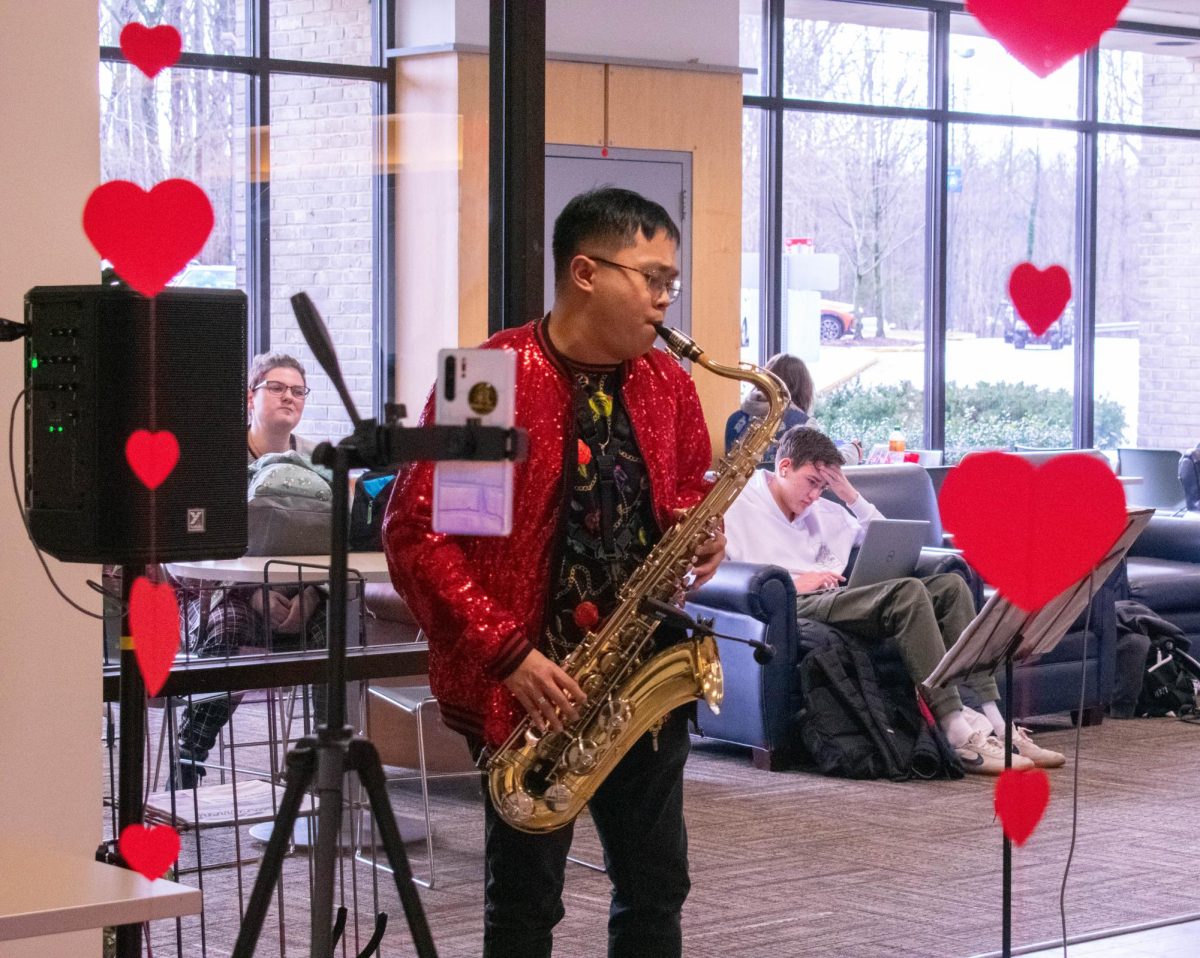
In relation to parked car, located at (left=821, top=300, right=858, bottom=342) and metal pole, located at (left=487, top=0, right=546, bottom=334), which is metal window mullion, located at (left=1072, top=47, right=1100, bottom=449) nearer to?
parked car, located at (left=821, top=300, right=858, bottom=342)

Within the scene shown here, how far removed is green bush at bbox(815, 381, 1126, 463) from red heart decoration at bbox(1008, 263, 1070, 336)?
7333 millimetres

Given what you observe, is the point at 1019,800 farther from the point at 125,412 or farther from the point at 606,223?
the point at 125,412

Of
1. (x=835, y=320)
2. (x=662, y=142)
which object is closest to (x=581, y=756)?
(x=662, y=142)

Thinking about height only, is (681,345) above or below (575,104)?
below

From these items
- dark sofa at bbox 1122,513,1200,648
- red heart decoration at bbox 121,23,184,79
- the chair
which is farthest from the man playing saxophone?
the chair

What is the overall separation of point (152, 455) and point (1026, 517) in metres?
1.40

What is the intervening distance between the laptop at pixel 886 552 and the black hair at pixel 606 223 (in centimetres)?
374

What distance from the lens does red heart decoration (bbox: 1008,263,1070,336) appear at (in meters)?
2.50

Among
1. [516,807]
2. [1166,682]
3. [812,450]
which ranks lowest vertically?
[1166,682]

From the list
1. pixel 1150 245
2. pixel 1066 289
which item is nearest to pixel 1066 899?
pixel 1066 289

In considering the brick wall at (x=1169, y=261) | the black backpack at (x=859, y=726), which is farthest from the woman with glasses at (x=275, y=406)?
the brick wall at (x=1169, y=261)

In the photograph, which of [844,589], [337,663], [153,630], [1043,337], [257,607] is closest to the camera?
[337,663]

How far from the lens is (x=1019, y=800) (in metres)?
2.85

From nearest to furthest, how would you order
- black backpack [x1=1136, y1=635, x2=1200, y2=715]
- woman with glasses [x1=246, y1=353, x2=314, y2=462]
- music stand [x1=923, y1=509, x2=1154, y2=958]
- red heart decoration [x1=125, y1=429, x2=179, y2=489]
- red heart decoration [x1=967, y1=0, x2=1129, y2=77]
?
red heart decoration [x1=967, y1=0, x2=1129, y2=77]
red heart decoration [x1=125, y1=429, x2=179, y2=489]
music stand [x1=923, y1=509, x2=1154, y2=958]
woman with glasses [x1=246, y1=353, x2=314, y2=462]
black backpack [x1=1136, y1=635, x2=1200, y2=715]
